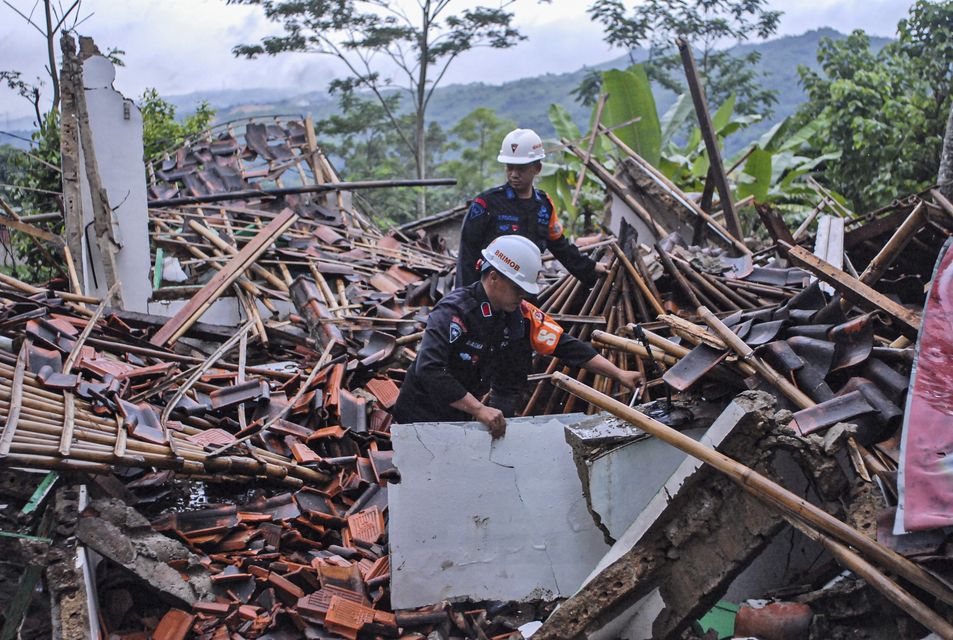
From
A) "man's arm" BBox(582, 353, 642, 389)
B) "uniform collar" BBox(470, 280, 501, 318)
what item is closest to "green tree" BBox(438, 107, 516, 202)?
"man's arm" BBox(582, 353, 642, 389)

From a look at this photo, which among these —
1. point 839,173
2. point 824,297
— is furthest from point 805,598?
point 839,173

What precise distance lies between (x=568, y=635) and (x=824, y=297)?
2.68 m

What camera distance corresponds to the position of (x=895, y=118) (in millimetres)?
14680

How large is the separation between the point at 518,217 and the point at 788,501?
10.3 ft

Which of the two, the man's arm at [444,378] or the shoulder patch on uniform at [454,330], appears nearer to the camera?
the man's arm at [444,378]

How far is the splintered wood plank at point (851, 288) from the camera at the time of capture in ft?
15.6

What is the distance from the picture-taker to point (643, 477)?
4145 mm

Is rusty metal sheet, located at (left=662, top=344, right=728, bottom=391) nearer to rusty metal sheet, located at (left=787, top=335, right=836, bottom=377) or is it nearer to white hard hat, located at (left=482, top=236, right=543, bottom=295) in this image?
rusty metal sheet, located at (left=787, top=335, right=836, bottom=377)

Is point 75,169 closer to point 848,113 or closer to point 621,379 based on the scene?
point 621,379

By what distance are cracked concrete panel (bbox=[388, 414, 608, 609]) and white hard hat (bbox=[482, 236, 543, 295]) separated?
2.35 ft

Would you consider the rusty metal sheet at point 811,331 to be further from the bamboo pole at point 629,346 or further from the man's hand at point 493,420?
the man's hand at point 493,420

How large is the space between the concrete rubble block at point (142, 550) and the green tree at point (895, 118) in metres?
13.5

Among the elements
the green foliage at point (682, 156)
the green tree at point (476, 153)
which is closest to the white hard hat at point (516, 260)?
the green foliage at point (682, 156)

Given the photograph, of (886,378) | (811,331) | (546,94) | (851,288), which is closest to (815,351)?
(811,331)
